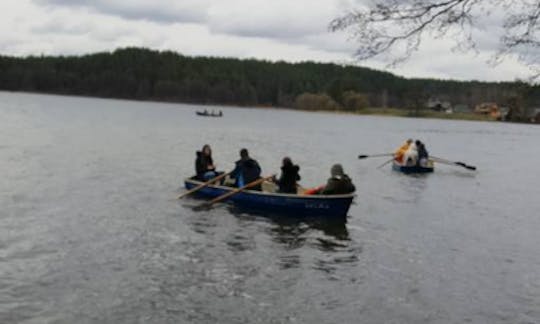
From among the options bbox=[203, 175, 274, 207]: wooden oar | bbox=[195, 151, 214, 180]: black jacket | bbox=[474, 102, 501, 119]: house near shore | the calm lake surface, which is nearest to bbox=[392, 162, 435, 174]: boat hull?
the calm lake surface

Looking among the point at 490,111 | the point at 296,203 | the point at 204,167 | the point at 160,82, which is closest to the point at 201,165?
the point at 204,167

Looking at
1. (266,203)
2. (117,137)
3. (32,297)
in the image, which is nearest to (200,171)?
(266,203)

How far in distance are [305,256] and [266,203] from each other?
506 cm

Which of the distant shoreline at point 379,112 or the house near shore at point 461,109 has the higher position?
the house near shore at point 461,109

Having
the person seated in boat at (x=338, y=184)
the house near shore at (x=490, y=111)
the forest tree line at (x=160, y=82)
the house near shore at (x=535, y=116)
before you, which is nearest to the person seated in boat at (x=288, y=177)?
the person seated in boat at (x=338, y=184)

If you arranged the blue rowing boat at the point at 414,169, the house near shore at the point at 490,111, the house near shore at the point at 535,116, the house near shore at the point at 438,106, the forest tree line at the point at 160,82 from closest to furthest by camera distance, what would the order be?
the blue rowing boat at the point at 414,169 → the house near shore at the point at 535,116 → the house near shore at the point at 490,111 → the forest tree line at the point at 160,82 → the house near shore at the point at 438,106

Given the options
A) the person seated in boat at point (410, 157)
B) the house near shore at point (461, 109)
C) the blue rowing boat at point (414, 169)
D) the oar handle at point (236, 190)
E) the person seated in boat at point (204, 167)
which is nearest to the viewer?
the oar handle at point (236, 190)

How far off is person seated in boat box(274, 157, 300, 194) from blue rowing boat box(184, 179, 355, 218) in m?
0.61

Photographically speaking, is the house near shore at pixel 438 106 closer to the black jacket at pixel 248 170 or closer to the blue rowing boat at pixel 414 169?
the blue rowing boat at pixel 414 169

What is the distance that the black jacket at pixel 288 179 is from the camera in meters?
20.7

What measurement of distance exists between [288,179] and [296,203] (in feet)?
3.62

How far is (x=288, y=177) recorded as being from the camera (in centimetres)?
2078

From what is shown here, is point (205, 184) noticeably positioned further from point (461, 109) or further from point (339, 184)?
point (461, 109)

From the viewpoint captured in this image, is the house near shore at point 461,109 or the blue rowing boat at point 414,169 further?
the house near shore at point 461,109
